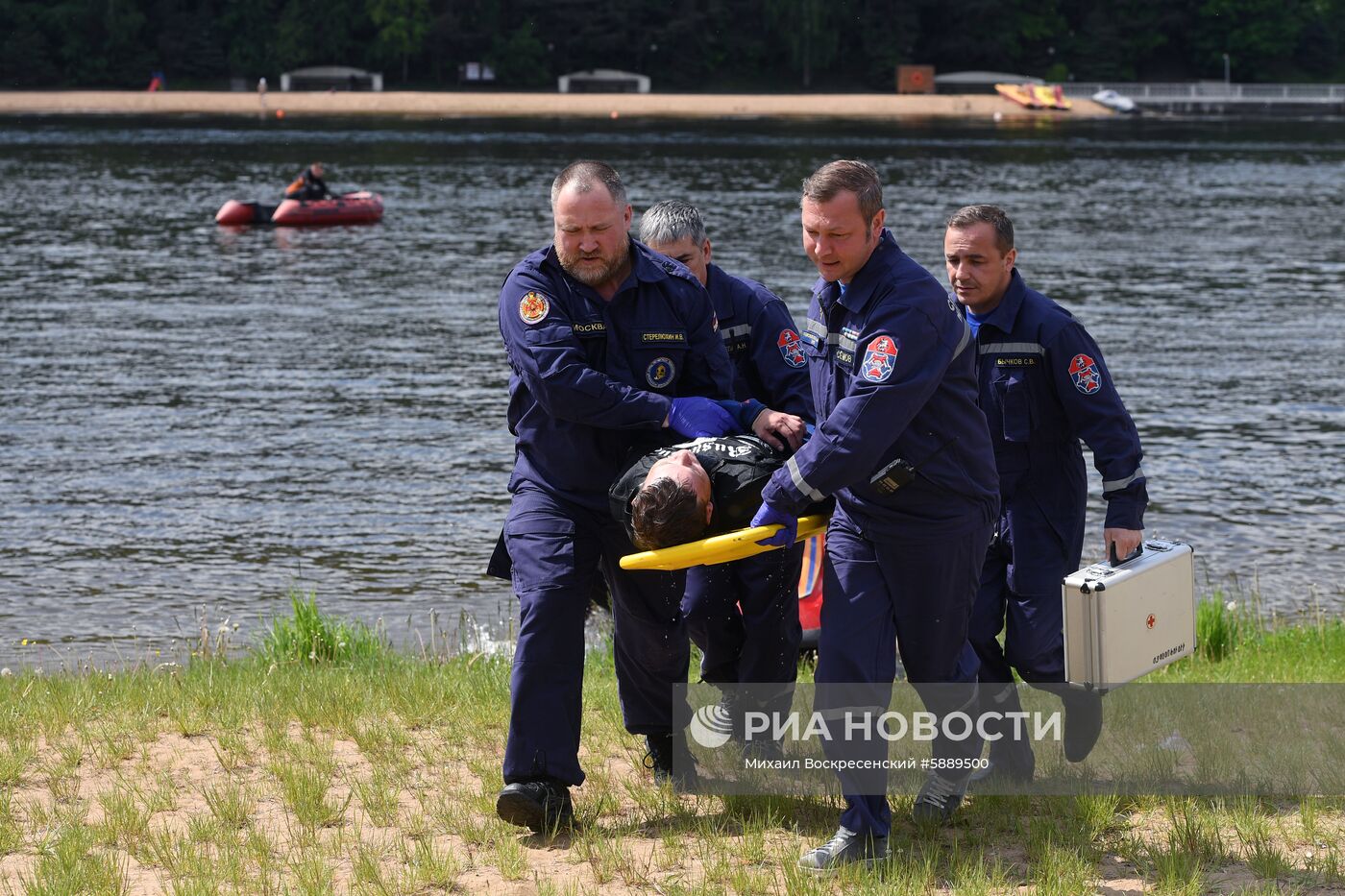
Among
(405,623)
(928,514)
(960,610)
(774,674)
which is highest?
(928,514)

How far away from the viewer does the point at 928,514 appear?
192 inches

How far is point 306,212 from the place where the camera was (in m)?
36.4

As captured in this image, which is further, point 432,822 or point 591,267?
point 591,267

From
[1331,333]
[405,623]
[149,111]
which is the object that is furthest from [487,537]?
[149,111]

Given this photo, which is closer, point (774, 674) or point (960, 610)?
point (960, 610)

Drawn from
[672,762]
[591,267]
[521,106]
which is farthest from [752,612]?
[521,106]

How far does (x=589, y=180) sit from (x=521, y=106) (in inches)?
3297

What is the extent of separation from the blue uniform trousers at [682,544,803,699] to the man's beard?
4.20 feet

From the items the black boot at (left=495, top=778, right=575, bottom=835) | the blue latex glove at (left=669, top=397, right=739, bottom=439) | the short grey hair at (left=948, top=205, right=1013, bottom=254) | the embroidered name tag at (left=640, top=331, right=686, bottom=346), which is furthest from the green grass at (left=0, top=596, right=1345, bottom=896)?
the short grey hair at (left=948, top=205, right=1013, bottom=254)

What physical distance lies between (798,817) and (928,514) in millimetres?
1157

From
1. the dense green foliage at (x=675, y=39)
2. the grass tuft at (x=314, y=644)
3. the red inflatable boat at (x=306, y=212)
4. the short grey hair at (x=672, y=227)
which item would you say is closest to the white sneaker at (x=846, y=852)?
the short grey hair at (x=672, y=227)

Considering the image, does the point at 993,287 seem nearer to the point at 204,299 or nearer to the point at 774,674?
the point at 774,674

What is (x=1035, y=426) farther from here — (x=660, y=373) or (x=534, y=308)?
(x=534, y=308)

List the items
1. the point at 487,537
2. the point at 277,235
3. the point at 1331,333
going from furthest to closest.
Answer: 1. the point at 277,235
2. the point at 1331,333
3. the point at 487,537
